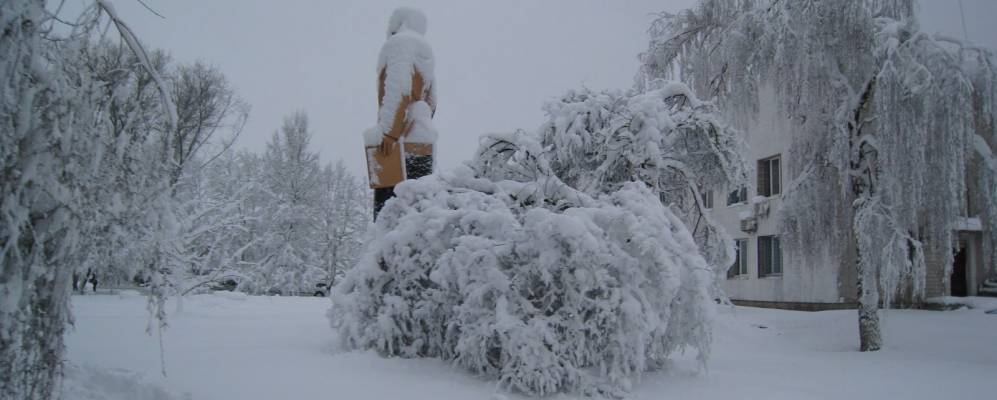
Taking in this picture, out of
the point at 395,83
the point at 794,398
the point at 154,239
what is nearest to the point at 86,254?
the point at 154,239

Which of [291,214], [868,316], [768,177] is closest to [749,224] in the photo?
[768,177]

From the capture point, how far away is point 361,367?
190 inches

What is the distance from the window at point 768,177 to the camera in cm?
1736

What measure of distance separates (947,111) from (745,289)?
10.1 m

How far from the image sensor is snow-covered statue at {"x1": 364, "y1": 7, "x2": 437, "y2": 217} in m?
7.16

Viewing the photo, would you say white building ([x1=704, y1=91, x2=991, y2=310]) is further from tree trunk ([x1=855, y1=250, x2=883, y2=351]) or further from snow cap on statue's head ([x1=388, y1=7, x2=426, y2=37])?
snow cap on statue's head ([x1=388, y1=7, x2=426, y2=37])

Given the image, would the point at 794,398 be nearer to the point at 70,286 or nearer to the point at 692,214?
the point at 692,214

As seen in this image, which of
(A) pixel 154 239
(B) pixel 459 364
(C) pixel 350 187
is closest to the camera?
(A) pixel 154 239

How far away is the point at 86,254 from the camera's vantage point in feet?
9.32

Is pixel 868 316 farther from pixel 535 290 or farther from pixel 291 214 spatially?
pixel 291 214

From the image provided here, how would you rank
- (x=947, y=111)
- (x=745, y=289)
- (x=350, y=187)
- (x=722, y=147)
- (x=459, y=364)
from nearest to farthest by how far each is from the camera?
1. (x=459, y=364)
2. (x=722, y=147)
3. (x=947, y=111)
4. (x=745, y=289)
5. (x=350, y=187)

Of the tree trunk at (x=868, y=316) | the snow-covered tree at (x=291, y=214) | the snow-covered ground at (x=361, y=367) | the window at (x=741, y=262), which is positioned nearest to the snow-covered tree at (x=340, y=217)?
the snow-covered tree at (x=291, y=214)

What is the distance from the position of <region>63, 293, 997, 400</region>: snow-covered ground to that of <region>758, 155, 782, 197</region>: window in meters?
6.45

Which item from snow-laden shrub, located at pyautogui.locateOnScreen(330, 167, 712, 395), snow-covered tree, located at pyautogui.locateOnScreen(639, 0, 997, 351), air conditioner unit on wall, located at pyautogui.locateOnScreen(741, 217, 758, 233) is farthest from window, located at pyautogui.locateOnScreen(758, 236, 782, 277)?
snow-laden shrub, located at pyautogui.locateOnScreen(330, 167, 712, 395)
